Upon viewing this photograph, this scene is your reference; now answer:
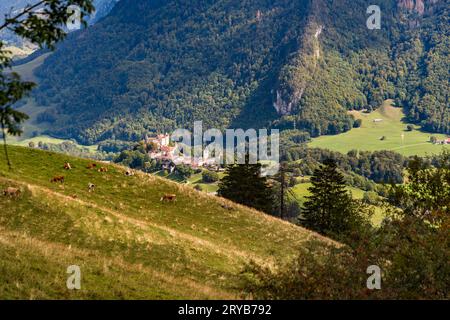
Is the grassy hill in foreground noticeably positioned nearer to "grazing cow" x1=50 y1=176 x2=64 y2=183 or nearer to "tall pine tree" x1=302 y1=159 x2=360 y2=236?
"grazing cow" x1=50 y1=176 x2=64 y2=183

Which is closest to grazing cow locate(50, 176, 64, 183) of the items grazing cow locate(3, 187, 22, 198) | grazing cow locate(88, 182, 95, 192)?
grazing cow locate(88, 182, 95, 192)

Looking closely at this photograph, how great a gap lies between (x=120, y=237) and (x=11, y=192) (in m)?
10.0

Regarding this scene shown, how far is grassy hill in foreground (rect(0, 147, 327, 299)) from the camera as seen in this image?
20781mm

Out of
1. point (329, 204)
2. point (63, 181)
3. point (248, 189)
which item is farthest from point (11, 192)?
point (248, 189)

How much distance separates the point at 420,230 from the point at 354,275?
30.5 ft

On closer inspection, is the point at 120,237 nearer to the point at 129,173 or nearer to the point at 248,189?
the point at 129,173

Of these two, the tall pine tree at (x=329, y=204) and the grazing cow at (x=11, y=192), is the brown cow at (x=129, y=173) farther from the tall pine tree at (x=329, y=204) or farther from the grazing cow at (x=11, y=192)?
the tall pine tree at (x=329, y=204)

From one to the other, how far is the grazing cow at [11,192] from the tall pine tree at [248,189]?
149 feet

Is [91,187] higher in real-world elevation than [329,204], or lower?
higher

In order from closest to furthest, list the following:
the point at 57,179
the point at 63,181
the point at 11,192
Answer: the point at 11,192 < the point at 57,179 < the point at 63,181

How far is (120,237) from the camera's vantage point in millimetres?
33031

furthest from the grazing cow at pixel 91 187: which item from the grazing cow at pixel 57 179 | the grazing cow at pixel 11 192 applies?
the grazing cow at pixel 11 192

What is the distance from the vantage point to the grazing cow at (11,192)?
121 ft
